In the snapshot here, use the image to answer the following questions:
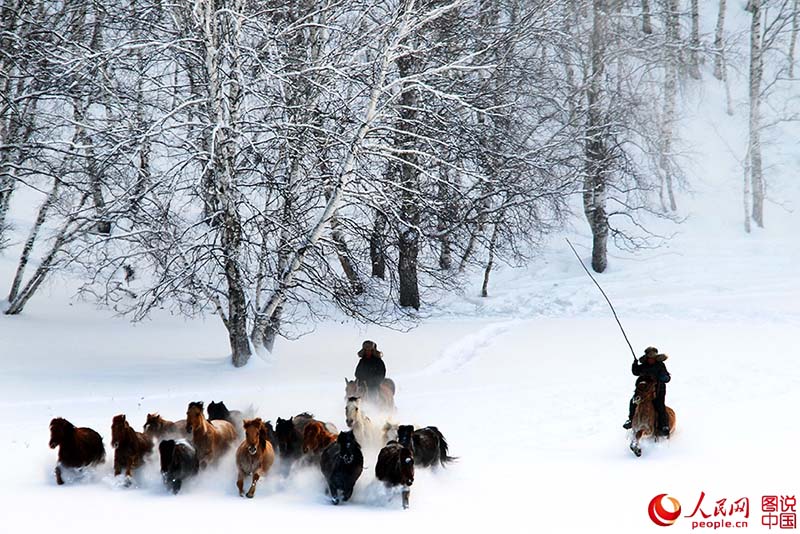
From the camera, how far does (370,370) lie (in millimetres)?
11742

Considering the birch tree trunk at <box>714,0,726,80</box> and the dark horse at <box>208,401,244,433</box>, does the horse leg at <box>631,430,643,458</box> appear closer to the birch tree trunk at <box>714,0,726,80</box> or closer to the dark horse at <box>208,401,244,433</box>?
the dark horse at <box>208,401,244,433</box>

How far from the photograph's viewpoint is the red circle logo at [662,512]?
7.73m

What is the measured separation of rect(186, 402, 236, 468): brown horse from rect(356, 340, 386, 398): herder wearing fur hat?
337cm

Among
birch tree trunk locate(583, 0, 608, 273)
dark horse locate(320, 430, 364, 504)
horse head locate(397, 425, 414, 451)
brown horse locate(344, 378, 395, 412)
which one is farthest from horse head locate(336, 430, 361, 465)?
birch tree trunk locate(583, 0, 608, 273)

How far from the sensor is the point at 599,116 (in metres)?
27.3

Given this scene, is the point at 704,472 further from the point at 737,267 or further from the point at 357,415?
the point at 737,267

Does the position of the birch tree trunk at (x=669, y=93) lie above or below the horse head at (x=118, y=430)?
above

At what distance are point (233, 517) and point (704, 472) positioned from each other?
5.19 metres

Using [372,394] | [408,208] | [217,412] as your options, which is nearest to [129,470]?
[217,412]

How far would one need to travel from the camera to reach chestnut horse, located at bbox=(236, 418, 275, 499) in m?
7.91

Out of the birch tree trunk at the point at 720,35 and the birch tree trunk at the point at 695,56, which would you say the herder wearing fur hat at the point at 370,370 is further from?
the birch tree trunk at the point at 720,35

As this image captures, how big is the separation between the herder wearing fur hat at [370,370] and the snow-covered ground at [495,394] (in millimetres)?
1209

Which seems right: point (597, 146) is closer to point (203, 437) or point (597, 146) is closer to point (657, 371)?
point (657, 371)

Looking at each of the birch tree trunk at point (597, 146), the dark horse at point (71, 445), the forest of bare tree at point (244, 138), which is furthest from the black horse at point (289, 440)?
the birch tree trunk at point (597, 146)
